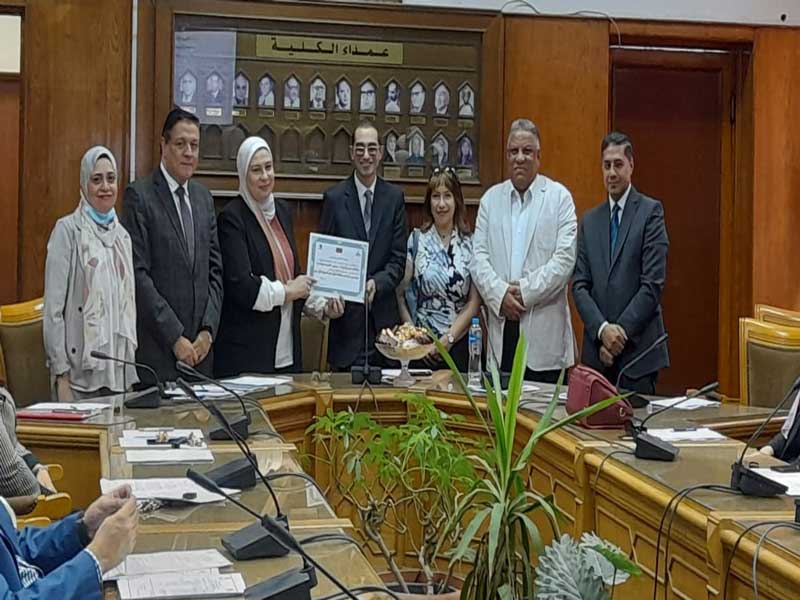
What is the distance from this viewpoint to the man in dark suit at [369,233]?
178 inches

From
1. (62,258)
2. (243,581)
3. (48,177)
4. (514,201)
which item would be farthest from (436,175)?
(243,581)

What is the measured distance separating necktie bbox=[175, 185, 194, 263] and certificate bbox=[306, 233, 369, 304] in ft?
1.57

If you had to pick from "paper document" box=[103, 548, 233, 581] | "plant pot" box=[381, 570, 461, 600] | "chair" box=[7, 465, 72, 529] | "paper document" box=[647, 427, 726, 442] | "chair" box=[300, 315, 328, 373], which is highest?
"chair" box=[300, 315, 328, 373]

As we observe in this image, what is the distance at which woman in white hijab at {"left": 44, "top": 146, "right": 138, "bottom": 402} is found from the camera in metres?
3.84

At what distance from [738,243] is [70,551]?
16.0 feet

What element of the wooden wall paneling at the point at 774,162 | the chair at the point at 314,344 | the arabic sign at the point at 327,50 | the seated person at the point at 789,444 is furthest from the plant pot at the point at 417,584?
the wooden wall paneling at the point at 774,162

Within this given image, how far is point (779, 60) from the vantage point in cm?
592

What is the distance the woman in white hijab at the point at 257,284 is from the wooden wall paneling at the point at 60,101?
1208 mm

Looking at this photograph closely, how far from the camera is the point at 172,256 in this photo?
13.4 ft

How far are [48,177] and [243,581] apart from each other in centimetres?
389

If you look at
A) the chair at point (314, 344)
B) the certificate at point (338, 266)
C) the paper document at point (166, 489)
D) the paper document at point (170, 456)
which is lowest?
the paper document at point (166, 489)

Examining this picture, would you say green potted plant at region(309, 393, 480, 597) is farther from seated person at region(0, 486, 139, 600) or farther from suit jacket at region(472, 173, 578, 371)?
suit jacket at region(472, 173, 578, 371)

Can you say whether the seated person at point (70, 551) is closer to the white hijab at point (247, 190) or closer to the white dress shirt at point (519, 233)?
the white hijab at point (247, 190)

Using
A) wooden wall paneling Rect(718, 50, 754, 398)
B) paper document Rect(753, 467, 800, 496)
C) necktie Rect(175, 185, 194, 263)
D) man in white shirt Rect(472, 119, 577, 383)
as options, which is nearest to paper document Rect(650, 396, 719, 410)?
man in white shirt Rect(472, 119, 577, 383)
